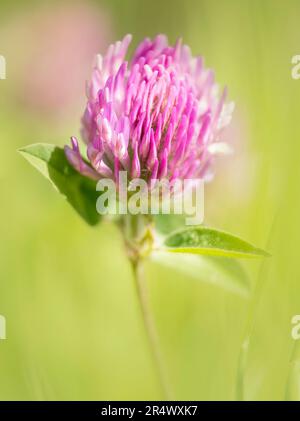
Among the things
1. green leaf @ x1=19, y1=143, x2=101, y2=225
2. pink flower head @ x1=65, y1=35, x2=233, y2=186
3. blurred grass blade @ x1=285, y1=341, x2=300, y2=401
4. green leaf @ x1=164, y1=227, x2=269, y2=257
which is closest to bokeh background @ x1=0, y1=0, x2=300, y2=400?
blurred grass blade @ x1=285, y1=341, x2=300, y2=401

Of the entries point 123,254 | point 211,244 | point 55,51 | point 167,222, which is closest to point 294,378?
point 211,244

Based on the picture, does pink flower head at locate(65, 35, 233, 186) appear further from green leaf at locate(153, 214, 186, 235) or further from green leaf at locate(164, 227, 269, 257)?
green leaf at locate(153, 214, 186, 235)

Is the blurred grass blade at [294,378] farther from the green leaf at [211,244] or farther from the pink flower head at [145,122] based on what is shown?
the pink flower head at [145,122]

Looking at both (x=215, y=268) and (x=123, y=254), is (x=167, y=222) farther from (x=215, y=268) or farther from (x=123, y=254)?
(x=123, y=254)

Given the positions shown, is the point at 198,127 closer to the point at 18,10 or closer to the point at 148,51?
the point at 148,51

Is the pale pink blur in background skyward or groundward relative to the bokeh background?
skyward
